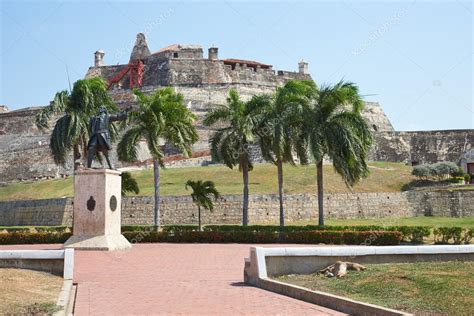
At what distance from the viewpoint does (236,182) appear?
44469 mm

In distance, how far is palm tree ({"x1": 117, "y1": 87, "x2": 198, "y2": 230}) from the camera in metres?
30.1

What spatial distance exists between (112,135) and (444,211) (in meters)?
23.2

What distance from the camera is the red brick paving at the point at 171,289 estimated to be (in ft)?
34.7

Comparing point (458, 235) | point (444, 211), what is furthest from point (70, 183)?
point (458, 235)

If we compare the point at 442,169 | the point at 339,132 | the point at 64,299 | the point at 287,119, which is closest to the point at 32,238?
the point at 287,119

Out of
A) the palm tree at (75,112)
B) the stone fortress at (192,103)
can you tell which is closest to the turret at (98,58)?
the stone fortress at (192,103)

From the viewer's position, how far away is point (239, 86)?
2867 inches

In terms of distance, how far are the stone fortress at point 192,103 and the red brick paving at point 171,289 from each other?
39826 mm

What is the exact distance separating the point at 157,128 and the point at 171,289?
1788 centimetres

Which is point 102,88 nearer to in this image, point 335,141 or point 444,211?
point 335,141

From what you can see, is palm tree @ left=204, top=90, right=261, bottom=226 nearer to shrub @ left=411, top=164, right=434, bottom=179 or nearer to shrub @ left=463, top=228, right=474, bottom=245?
shrub @ left=463, top=228, right=474, bottom=245

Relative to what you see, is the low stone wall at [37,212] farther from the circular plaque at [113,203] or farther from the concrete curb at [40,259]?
the concrete curb at [40,259]

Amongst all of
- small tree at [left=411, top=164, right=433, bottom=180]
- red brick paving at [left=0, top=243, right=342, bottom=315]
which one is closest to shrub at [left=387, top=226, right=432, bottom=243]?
red brick paving at [left=0, top=243, right=342, bottom=315]

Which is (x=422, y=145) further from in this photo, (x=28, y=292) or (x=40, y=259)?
(x=28, y=292)
